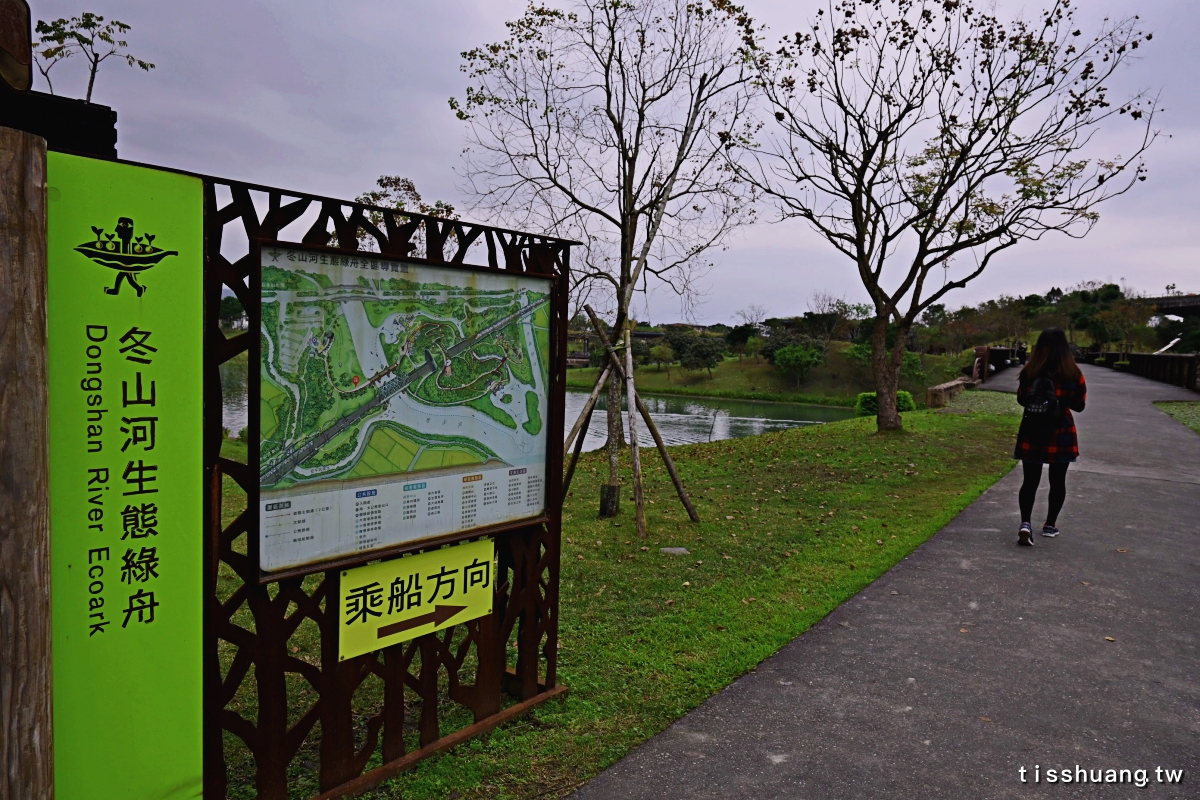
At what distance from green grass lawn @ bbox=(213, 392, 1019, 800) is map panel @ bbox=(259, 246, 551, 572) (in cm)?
100

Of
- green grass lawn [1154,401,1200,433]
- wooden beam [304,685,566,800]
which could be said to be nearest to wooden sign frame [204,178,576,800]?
wooden beam [304,685,566,800]

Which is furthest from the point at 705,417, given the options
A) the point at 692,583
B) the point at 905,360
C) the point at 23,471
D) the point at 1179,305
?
the point at 1179,305

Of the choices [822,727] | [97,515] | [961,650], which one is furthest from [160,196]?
[961,650]

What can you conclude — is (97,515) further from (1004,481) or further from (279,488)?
(1004,481)

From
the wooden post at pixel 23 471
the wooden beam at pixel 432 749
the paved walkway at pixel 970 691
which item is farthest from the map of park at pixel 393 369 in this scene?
the paved walkway at pixel 970 691

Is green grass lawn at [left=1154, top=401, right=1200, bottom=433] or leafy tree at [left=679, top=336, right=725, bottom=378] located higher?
leafy tree at [left=679, top=336, right=725, bottom=378]

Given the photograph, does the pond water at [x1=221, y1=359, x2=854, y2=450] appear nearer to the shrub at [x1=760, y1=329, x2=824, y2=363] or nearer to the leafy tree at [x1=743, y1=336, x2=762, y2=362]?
the shrub at [x1=760, y1=329, x2=824, y2=363]

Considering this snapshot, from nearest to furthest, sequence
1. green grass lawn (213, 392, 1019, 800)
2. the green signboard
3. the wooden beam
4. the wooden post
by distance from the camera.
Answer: the wooden post → the green signboard → the wooden beam → green grass lawn (213, 392, 1019, 800)

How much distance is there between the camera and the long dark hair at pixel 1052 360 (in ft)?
21.7

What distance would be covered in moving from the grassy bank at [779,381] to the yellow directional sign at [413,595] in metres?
37.5

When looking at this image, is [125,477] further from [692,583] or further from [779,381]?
[779,381]

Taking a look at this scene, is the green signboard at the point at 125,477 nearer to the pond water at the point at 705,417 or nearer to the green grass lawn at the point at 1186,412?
the pond water at the point at 705,417

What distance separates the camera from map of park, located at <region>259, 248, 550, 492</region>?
9.24 feet

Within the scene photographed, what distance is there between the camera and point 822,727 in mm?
3652
